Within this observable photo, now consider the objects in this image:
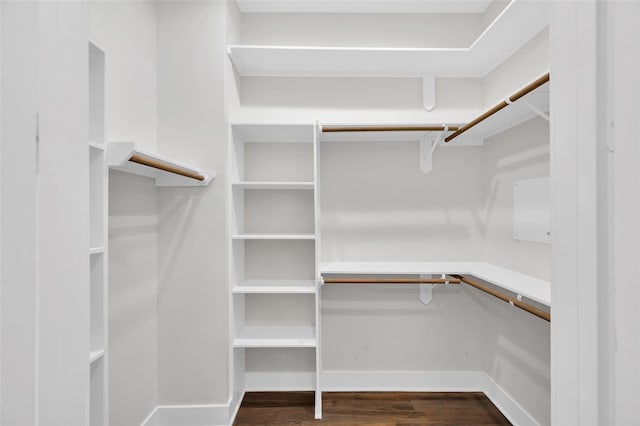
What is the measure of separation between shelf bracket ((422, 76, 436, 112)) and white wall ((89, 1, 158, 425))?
1625 millimetres

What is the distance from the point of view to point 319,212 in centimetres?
205

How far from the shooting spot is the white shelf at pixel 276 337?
1.91m

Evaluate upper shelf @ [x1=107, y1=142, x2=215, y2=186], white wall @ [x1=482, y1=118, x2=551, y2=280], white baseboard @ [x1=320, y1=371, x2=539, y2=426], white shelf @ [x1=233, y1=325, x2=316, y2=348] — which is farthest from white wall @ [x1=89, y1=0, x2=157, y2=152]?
white wall @ [x1=482, y1=118, x2=551, y2=280]

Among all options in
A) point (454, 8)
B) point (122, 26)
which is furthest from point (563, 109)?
point (454, 8)

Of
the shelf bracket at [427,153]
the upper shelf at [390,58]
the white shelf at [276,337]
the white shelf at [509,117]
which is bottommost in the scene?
the white shelf at [276,337]

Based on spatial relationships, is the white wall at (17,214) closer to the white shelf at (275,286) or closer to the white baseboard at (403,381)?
the white shelf at (275,286)

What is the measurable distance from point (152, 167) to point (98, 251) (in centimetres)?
51

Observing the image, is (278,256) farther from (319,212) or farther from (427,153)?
(427,153)

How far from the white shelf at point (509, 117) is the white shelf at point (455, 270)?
2.64 ft

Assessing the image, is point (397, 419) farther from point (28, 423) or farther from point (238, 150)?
point (28, 423)

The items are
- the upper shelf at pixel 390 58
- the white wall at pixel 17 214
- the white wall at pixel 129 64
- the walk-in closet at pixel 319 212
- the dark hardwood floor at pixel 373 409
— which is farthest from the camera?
the dark hardwood floor at pixel 373 409

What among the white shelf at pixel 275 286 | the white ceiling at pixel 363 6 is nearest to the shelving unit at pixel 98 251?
the white shelf at pixel 275 286

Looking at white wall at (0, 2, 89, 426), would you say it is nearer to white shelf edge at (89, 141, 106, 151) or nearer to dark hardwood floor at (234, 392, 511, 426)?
white shelf edge at (89, 141, 106, 151)

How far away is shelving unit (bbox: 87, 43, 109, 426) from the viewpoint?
1.01 m
